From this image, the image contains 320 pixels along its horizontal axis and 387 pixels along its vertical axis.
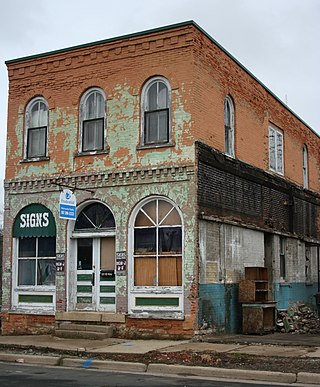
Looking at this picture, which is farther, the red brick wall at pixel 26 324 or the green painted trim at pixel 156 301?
the red brick wall at pixel 26 324

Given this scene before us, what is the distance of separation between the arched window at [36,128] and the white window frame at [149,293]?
13.2ft

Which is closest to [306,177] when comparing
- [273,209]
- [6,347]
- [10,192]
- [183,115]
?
[273,209]

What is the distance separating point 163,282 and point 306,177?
37.2 ft

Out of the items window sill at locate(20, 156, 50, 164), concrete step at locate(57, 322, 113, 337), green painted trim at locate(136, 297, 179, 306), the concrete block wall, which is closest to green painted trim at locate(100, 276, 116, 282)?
green painted trim at locate(136, 297, 179, 306)

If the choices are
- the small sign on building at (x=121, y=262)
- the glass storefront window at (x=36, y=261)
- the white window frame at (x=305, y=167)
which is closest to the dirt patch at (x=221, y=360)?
the small sign on building at (x=121, y=262)

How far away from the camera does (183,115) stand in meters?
16.9

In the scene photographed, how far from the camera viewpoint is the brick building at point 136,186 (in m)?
16.8

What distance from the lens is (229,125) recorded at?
754 inches

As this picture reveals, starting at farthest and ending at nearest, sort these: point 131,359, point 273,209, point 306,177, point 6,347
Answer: point 306,177 < point 273,209 < point 6,347 < point 131,359

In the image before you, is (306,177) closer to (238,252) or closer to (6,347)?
(238,252)

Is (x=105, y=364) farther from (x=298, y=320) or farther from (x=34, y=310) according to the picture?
(x=298, y=320)

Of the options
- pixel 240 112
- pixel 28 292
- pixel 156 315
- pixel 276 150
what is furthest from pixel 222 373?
pixel 276 150

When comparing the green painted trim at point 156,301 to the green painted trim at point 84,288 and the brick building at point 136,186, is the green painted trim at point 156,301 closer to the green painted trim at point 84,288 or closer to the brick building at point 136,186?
the brick building at point 136,186

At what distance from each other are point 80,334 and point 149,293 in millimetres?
2151
